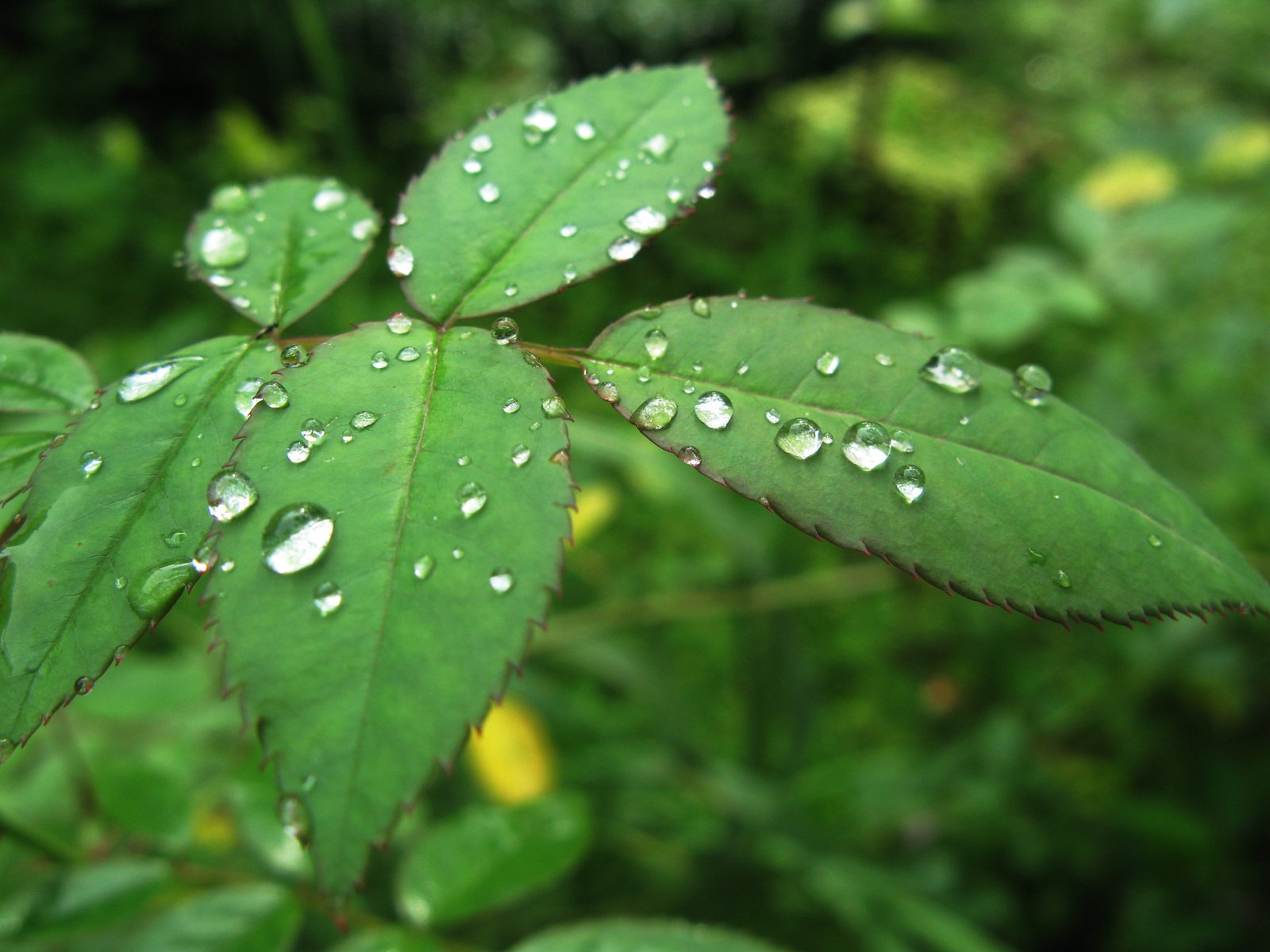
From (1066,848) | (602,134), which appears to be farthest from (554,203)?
(1066,848)

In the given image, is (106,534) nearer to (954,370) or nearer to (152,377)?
(152,377)

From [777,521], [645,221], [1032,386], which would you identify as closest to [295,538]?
[645,221]

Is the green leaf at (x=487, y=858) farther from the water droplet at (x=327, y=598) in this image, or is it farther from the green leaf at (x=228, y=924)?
the water droplet at (x=327, y=598)

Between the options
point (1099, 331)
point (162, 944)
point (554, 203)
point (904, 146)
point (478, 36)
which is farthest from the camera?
point (478, 36)

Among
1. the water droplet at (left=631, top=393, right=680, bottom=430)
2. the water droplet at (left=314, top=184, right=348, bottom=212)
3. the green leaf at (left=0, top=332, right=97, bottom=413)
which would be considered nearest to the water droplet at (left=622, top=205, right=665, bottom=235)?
the water droplet at (left=631, top=393, right=680, bottom=430)

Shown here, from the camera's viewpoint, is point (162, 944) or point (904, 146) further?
point (904, 146)

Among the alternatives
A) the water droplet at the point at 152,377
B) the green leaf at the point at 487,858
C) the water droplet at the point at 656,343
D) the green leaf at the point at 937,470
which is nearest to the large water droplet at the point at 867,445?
the green leaf at the point at 937,470

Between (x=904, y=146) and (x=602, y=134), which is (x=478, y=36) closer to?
(x=904, y=146)
